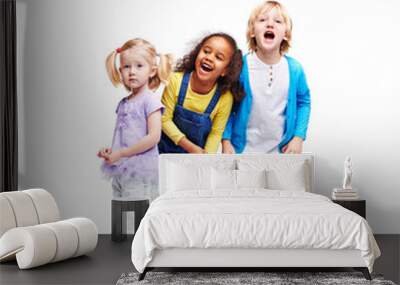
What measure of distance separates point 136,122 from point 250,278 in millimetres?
2955

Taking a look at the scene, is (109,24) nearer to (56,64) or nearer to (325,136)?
(56,64)

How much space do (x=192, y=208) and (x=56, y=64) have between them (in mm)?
3133

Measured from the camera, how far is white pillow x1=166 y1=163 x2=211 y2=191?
22.0 ft

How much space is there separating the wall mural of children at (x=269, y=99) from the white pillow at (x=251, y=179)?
2.49 ft

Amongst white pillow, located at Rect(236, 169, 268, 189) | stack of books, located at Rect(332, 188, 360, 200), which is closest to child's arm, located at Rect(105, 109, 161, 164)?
white pillow, located at Rect(236, 169, 268, 189)

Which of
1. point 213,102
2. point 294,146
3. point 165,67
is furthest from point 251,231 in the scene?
point 165,67

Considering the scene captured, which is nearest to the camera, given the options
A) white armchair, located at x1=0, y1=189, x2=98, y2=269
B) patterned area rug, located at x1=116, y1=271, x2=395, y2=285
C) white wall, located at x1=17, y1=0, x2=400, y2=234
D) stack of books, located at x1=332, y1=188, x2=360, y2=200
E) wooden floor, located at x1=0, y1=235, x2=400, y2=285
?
patterned area rug, located at x1=116, y1=271, x2=395, y2=285

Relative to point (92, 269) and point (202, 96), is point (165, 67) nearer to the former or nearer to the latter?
point (202, 96)

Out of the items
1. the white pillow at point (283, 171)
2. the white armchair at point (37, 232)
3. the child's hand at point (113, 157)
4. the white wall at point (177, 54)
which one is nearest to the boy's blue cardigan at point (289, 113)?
the white wall at point (177, 54)

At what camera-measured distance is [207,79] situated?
7.43m

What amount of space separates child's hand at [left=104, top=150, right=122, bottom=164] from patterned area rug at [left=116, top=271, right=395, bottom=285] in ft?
7.80

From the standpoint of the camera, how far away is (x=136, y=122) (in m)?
7.45

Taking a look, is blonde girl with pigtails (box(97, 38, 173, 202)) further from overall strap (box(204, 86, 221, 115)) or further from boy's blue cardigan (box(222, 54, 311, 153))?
boy's blue cardigan (box(222, 54, 311, 153))

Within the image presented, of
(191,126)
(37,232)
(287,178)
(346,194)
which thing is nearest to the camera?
(37,232)
